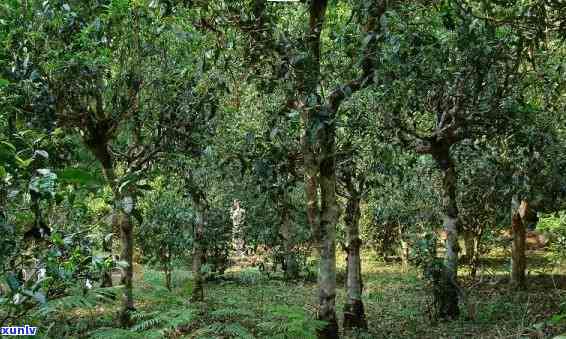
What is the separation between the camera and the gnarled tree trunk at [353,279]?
1027 centimetres

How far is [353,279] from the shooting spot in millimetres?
10641

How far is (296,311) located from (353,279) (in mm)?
4343

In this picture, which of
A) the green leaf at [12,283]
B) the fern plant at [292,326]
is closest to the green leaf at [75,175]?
the green leaf at [12,283]

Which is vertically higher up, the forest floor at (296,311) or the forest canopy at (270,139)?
the forest canopy at (270,139)

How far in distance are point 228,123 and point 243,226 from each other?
8.43 m

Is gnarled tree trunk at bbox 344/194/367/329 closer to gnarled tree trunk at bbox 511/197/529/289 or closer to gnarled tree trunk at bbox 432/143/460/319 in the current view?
gnarled tree trunk at bbox 432/143/460/319

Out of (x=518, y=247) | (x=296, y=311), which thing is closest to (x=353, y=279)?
(x=296, y=311)

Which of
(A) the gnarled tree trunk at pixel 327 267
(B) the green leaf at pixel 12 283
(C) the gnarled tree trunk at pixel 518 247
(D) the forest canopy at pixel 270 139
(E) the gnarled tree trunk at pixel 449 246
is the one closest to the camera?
(B) the green leaf at pixel 12 283

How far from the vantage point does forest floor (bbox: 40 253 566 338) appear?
601 centimetres

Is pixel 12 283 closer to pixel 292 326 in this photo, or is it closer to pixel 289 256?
pixel 292 326

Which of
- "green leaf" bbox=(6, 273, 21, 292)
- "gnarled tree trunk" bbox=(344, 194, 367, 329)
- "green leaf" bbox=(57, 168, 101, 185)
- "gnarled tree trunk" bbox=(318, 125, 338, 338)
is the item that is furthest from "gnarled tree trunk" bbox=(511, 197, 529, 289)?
"green leaf" bbox=(6, 273, 21, 292)

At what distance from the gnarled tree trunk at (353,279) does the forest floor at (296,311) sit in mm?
472

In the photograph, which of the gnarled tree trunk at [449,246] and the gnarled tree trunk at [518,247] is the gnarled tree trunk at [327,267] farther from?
the gnarled tree trunk at [518,247]

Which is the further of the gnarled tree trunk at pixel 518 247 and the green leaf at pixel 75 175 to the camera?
the gnarled tree trunk at pixel 518 247
